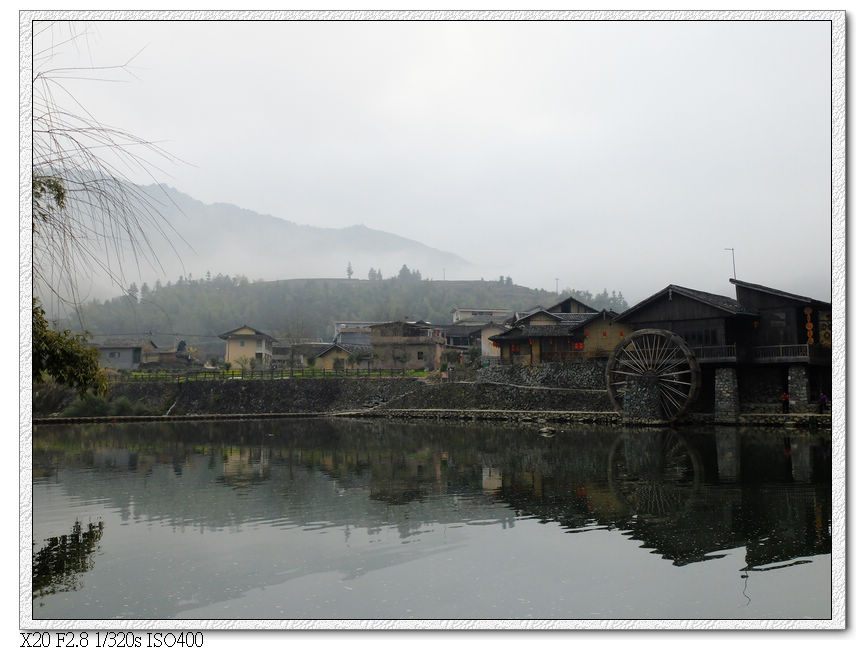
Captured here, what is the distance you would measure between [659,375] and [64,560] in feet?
89.0

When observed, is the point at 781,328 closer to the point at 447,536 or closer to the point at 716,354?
the point at 716,354

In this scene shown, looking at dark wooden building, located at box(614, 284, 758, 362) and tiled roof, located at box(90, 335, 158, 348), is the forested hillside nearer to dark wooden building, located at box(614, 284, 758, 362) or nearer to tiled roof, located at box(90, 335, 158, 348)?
tiled roof, located at box(90, 335, 158, 348)

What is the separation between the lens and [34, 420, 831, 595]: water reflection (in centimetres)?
1020

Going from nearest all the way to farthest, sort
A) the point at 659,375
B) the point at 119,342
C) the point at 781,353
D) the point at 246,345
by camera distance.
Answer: the point at 781,353, the point at 659,375, the point at 119,342, the point at 246,345

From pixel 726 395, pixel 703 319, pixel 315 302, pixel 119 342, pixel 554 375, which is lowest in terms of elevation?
pixel 726 395

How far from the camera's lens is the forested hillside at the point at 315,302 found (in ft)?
352

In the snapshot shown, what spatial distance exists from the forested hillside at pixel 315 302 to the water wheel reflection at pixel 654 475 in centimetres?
7919

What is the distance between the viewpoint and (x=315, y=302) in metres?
128

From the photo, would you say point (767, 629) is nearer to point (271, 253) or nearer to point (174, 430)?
point (174, 430)

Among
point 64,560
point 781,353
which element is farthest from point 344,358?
point 64,560

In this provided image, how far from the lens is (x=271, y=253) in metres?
161

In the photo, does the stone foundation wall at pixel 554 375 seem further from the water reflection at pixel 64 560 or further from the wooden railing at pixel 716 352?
the water reflection at pixel 64 560

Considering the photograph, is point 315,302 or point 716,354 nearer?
point 716,354

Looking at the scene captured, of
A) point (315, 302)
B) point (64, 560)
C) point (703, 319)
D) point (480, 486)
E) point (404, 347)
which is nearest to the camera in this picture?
point (64, 560)
